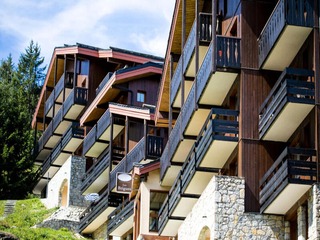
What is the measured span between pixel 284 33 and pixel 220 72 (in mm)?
3511

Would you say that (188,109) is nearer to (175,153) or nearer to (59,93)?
(175,153)

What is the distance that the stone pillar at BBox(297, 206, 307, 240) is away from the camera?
27766 mm

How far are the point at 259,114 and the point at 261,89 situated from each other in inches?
33.9

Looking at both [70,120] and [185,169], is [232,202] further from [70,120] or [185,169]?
[70,120]

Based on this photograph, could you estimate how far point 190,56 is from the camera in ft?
119

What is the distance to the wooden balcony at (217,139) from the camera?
102 ft

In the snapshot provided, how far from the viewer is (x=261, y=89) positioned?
30.8 metres

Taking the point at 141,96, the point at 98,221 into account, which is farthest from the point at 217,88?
the point at 98,221

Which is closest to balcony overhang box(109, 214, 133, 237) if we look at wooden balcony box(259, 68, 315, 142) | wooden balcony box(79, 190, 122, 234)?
wooden balcony box(79, 190, 122, 234)

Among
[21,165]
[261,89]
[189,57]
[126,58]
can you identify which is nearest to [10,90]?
[21,165]

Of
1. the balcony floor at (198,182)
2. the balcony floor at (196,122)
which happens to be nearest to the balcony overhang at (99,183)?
the balcony floor at (196,122)

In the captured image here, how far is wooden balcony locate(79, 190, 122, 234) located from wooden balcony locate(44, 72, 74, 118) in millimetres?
12458

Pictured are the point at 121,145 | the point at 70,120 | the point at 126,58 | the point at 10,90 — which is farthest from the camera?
the point at 10,90

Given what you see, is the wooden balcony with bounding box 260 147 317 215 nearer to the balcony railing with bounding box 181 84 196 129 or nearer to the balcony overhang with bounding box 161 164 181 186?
the balcony railing with bounding box 181 84 196 129
